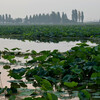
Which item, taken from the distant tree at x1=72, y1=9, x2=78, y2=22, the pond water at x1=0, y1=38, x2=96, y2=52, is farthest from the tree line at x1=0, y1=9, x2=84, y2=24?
the pond water at x1=0, y1=38, x2=96, y2=52

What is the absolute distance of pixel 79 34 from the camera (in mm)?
11539

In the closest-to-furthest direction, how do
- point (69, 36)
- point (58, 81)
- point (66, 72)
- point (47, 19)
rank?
point (58, 81) → point (66, 72) → point (69, 36) → point (47, 19)

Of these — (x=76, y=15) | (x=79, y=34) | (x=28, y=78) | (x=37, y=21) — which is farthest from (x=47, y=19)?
(x=28, y=78)

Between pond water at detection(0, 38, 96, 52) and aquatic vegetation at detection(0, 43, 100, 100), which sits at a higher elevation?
aquatic vegetation at detection(0, 43, 100, 100)

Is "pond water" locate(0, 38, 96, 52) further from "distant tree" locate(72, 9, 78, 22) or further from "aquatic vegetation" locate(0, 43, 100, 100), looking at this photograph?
"distant tree" locate(72, 9, 78, 22)

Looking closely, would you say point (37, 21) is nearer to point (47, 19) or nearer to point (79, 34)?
point (47, 19)

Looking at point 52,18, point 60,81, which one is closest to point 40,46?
point 60,81

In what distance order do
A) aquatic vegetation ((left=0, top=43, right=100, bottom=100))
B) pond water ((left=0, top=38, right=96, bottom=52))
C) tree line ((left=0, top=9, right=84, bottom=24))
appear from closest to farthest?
aquatic vegetation ((left=0, top=43, right=100, bottom=100)) < pond water ((left=0, top=38, right=96, bottom=52)) < tree line ((left=0, top=9, right=84, bottom=24))

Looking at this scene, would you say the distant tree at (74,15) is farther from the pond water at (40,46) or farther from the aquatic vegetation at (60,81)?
the aquatic vegetation at (60,81)

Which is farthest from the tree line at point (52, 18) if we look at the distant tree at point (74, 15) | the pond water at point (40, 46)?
the pond water at point (40, 46)

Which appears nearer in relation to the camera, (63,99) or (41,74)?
(63,99)

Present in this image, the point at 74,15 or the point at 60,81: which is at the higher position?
the point at 74,15

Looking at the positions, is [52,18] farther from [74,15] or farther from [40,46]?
[40,46]

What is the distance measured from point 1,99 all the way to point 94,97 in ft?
3.05
